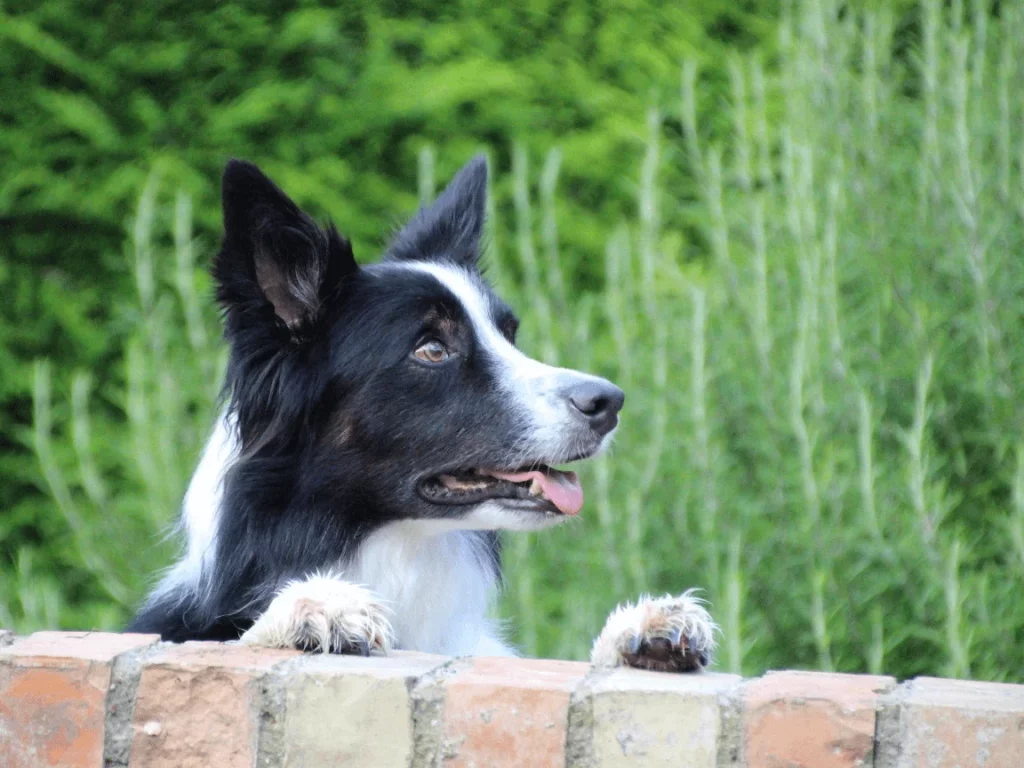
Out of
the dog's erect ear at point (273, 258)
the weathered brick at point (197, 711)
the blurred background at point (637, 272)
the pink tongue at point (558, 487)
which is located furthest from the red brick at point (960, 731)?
the dog's erect ear at point (273, 258)

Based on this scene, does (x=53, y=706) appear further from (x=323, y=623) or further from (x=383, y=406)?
(x=383, y=406)

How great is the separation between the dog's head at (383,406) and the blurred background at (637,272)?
2.22ft

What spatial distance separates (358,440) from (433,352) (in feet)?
0.82

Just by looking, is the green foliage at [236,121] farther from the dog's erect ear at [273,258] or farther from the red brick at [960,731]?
the red brick at [960,731]

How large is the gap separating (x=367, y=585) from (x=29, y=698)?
0.91 m

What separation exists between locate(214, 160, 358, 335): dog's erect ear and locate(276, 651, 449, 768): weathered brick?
1.00m

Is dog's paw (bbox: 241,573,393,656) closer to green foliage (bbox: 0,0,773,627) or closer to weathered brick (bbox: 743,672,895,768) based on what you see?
weathered brick (bbox: 743,672,895,768)

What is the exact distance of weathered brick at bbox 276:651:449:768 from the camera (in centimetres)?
177

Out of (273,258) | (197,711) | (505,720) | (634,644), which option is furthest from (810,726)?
(273,258)

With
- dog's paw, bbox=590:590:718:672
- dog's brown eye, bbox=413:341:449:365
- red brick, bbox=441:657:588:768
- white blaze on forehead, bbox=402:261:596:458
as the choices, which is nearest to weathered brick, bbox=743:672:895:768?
red brick, bbox=441:657:588:768

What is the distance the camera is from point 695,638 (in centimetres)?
209

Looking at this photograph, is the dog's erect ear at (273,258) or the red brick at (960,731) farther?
the dog's erect ear at (273,258)

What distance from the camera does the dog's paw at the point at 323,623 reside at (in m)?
2.14

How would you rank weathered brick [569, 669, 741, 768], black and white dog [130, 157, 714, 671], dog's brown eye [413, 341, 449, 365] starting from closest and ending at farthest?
weathered brick [569, 669, 741, 768] < black and white dog [130, 157, 714, 671] < dog's brown eye [413, 341, 449, 365]
